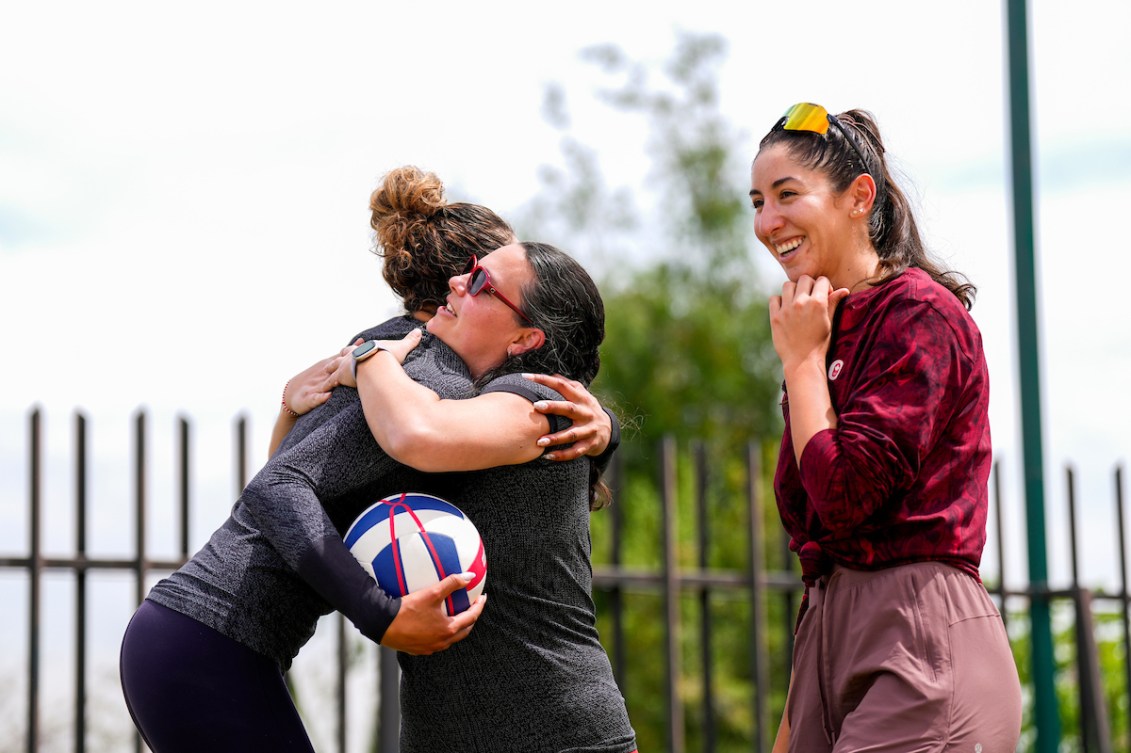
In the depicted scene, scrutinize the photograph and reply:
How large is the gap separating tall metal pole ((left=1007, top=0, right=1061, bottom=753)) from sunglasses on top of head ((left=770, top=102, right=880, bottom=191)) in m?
3.84

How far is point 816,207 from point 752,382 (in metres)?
20.4

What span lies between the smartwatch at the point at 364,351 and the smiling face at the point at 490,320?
0.64ft

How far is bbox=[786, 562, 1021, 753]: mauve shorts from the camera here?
2346 millimetres

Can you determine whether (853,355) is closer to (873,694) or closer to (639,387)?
(873,694)

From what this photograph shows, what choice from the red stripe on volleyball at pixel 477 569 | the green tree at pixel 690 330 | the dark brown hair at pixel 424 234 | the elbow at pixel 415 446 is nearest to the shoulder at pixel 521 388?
the elbow at pixel 415 446

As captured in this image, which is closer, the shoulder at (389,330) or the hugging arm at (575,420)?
the hugging arm at (575,420)

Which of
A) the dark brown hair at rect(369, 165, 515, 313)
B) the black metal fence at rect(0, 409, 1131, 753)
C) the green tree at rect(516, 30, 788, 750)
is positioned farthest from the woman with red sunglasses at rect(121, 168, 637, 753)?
the green tree at rect(516, 30, 788, 750)

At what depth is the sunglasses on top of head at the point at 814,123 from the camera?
9.02ft

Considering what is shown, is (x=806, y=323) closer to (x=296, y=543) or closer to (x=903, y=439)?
(x=903, y=439)

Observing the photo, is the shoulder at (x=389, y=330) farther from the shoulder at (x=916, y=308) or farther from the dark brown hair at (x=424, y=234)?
the shoulder at (x=916, y=308)

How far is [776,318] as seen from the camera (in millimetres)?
2646

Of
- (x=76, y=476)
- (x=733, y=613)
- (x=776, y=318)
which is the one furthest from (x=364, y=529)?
(x=733, y=613)

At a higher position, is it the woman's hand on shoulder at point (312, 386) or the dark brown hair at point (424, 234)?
the dark brown hair at point (424, 234)

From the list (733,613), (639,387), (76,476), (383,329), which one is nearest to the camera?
(383,329)
